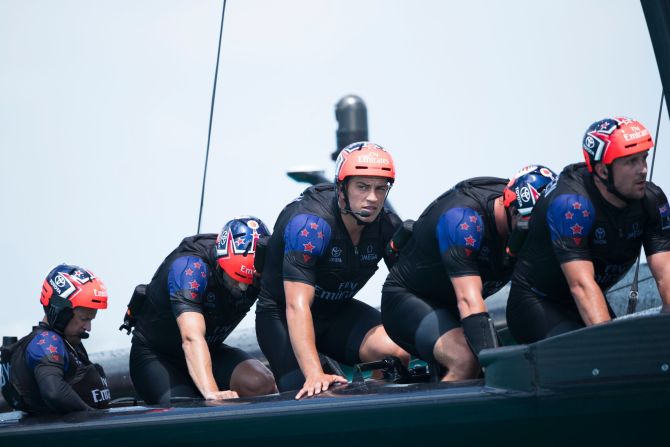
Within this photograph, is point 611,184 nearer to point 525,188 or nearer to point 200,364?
point 525,188

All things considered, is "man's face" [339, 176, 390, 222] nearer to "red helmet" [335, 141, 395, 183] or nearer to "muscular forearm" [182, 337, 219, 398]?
"red helmet" [335, 141, 395, 183]

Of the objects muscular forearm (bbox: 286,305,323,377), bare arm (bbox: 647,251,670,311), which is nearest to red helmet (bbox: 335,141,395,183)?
muscular forearm (bbox: 286,305,323,377)

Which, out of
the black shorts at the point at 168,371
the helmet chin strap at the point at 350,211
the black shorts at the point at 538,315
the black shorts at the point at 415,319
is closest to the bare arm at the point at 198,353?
the black shorts at the point at 168,371

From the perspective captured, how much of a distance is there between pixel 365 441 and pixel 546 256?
5.89ft

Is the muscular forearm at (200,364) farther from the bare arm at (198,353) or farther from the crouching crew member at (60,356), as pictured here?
the crouching crew member at (60,356)

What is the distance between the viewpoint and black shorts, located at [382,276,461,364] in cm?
526

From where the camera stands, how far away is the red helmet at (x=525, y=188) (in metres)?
5.25

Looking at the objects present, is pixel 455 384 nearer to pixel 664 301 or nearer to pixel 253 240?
pixel 664 301

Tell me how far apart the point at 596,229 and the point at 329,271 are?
1.36m

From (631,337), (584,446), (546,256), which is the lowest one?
(584,446)

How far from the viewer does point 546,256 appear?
5230 millimetres

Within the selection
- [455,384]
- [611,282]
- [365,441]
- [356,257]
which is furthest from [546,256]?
[365,441]

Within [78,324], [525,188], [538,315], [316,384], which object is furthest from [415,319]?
[78,324]

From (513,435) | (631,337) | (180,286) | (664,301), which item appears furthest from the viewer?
(180,286)
